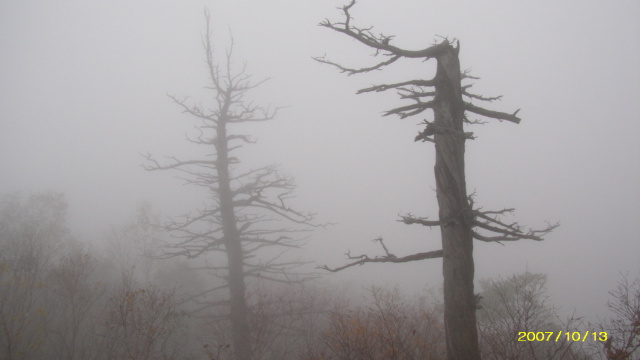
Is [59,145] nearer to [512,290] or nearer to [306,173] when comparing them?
[306,173]

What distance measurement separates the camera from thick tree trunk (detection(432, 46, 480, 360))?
13.7 feet

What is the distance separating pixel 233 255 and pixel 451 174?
8.23 meters

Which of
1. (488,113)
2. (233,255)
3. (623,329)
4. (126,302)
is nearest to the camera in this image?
(488,113)

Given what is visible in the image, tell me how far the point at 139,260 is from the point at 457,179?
143 ft

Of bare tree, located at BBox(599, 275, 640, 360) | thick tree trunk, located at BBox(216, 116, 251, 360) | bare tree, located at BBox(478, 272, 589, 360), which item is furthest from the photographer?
thick tree trunk, located at BBox(216, 116, 251, 360)

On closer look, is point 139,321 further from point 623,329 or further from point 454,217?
point 623,329

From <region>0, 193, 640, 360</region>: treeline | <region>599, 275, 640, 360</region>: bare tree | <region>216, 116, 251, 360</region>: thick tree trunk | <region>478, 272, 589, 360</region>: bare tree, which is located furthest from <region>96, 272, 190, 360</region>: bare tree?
<region>599, 275, 640, 360</region>: bare tree

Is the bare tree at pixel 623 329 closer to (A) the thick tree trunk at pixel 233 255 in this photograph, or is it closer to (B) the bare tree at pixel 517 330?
(B) the bare tree at pixel 517 330

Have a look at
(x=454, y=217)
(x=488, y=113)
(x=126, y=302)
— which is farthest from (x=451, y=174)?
(x=126, y=302)

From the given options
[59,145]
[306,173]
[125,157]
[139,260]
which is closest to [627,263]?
[139,260]

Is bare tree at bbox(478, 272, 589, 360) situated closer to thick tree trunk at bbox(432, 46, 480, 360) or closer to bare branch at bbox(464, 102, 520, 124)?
thick tree trunk at bbox(432, 46, 480, 360)

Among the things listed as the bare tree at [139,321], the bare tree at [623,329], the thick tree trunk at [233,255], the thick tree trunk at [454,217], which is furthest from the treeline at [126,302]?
the thick tree trunk at [454,217]

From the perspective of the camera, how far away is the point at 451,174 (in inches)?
172

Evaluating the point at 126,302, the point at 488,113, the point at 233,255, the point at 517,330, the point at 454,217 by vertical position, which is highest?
the point at 488,113
